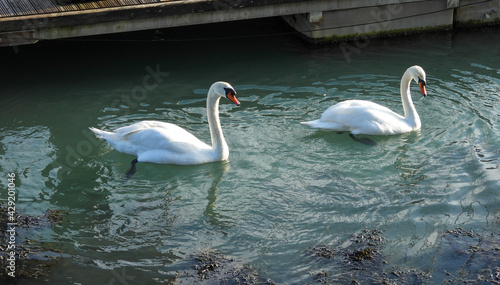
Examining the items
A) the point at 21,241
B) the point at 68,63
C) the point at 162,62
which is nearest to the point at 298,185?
the point at 21,241

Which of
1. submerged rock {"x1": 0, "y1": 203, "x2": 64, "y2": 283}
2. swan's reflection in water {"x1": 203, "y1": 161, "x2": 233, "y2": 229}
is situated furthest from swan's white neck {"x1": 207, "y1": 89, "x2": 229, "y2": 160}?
submerged rock {"x1": 0, "y1": 203, "x2": 64, "y2": 283}

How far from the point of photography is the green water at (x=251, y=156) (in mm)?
7125

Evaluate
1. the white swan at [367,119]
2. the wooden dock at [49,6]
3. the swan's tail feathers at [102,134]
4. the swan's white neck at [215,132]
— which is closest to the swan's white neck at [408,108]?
the white swan at [367,119]

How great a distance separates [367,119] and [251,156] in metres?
1.71

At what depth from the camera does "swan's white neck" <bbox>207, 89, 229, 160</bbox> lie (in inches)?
352

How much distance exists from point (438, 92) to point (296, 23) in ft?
12.0

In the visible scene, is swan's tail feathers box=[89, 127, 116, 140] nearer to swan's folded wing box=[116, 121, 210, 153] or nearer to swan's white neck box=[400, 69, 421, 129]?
swan's folded wing box=[116, 121, 210, 153]

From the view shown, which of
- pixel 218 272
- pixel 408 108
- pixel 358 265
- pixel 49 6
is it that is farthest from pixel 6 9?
pixel 358 265

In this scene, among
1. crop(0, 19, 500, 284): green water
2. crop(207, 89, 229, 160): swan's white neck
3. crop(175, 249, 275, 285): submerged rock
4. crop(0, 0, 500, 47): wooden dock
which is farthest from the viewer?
crop(0, 0, 500, 47): wooden dock

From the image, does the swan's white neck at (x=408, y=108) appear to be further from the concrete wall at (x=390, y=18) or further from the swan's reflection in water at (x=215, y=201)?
the concrete wall at (x=390, y=18)

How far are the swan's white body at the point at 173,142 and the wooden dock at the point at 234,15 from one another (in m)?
2.84

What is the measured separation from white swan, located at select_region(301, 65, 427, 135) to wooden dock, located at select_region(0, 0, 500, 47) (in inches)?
128

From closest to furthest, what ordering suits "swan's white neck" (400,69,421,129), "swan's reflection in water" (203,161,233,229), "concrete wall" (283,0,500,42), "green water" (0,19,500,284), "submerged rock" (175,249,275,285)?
"submerged rock" (175,249,275,285) < "green water" (0,19,500,284) < "swan's reflection in water" (203,161,233,229) < "swan's white neck" (400,69,421,129) < "concrete wall" (283,0,500,42)

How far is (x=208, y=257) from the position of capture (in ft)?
22.5
